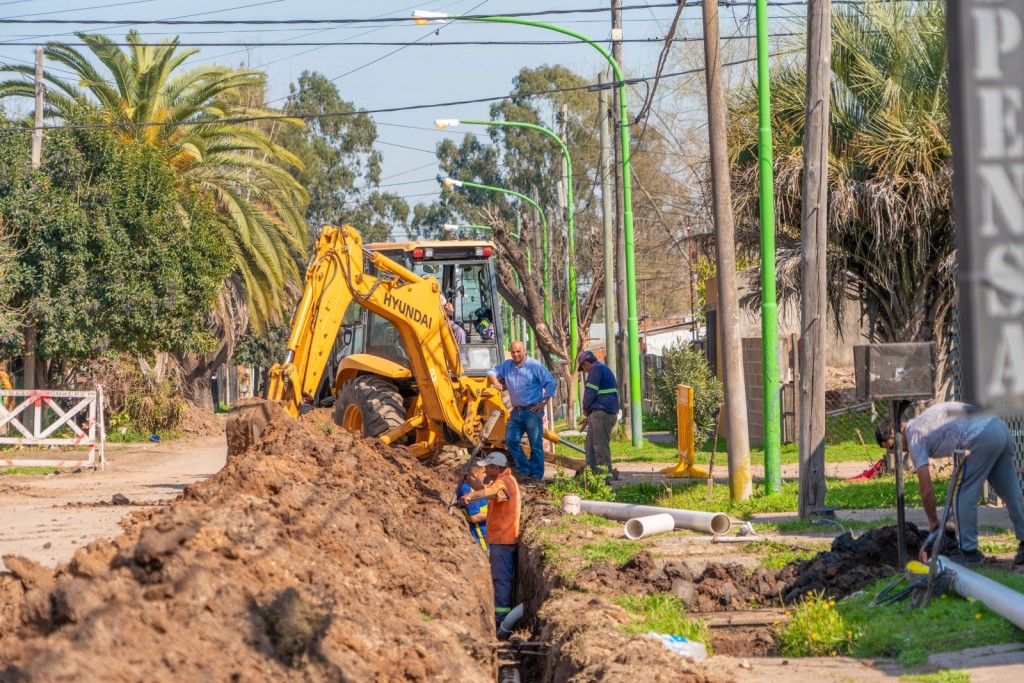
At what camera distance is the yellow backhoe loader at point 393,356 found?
14.6 metres

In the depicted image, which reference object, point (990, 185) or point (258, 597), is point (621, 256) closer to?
point (258, 597)

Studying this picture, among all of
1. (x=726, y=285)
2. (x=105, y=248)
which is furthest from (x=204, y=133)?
(x=726, y=285)

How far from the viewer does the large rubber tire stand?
15586 mm

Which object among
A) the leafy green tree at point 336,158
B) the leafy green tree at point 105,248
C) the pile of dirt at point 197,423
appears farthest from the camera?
the leafy green tree at point 336,158

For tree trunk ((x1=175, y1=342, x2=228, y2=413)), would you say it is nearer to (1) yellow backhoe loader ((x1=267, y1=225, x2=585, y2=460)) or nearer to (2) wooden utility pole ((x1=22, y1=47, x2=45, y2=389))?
(2) wooden utility pole ((x1=22, y1=47, x2=45, y2=389))

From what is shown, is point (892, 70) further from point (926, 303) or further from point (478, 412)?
point (478, 412)

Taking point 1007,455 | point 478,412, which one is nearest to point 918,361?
point 1007,455

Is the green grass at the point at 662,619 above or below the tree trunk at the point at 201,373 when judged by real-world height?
below

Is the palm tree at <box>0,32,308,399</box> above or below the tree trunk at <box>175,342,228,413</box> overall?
above

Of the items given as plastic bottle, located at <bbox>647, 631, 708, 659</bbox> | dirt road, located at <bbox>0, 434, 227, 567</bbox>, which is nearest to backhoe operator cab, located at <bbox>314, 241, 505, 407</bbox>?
dirt road, located at <bbox>0, 434, 227, 567</bbox>

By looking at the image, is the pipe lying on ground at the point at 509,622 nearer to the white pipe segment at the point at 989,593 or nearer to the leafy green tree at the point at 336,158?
the white pipe segment at the point at 989,593

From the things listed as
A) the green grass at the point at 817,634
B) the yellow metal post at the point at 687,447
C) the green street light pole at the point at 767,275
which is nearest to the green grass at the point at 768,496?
the green street light pole at the point at 767,275

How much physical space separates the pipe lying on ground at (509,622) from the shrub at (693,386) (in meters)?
11.8

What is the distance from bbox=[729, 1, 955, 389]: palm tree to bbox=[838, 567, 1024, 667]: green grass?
38.9ft
